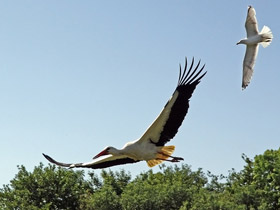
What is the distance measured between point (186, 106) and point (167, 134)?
0.65m

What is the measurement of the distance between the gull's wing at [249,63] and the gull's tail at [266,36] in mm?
257

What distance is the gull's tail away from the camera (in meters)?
16.5

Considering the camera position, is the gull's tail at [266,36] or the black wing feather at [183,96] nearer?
the black wing feather at [183,96]

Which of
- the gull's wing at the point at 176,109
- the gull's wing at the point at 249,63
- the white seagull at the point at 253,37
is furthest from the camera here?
the white seagull at the point at 253,37

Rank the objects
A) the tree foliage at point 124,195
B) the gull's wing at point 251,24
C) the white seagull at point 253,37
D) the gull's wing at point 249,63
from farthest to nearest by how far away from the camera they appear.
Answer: the tree foliage at point 124,195
the gull's wing at point 251,24
the white seagull at point 253,37
the gull's wing at point 249,63

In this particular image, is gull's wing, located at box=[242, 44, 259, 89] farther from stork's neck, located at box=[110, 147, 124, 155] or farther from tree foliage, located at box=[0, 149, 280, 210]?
tree foliage, located at box=[0, 149, 280, 210]

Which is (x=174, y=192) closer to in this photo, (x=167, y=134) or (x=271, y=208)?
(x=271, y=208)

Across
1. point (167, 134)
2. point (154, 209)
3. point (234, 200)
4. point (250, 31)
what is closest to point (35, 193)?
point (154, 209)

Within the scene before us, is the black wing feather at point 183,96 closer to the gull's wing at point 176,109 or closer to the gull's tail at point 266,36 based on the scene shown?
the gull's wing at point 176,109

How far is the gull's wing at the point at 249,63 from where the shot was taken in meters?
15.5

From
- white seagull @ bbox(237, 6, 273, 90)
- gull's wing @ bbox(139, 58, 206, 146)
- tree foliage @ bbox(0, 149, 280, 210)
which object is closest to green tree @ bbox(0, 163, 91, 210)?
tree foliage @ bbox(0, 149, 280, 210)

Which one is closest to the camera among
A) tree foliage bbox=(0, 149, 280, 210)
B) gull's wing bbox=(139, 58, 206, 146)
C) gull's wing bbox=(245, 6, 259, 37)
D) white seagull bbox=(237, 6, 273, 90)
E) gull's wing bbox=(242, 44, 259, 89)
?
gull's wing bbox=(139, 58, 206, 146)

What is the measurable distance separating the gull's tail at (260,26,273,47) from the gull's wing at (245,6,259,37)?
0.18 m

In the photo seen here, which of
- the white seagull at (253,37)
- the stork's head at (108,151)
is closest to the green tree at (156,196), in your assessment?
the white seagull at (253,37)
